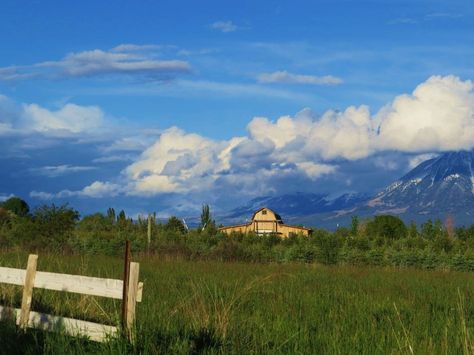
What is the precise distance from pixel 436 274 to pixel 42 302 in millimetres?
19363

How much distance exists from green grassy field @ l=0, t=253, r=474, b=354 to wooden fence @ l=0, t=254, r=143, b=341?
10.2 inches

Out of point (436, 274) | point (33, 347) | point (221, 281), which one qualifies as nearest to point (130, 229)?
point (436, 274)

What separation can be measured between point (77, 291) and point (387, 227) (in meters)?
60.8

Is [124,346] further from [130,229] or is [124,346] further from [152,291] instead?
[130,229]

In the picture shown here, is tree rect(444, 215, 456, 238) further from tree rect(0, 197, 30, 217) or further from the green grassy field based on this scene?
tree rect(0, 197, 30, 217)

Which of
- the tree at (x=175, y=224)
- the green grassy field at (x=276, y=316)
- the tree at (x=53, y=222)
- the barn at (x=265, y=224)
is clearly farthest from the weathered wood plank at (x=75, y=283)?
the barn at (x=265, y=224)

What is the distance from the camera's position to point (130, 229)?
6000 centimetres

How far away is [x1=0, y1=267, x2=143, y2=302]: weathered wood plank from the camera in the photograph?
11.5 metres

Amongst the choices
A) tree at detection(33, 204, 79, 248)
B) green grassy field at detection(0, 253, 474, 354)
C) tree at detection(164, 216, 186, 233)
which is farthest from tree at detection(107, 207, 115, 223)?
green grassy field at detection(0, 253, 474, 354)

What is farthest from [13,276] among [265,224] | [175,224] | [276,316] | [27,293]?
[265,224]

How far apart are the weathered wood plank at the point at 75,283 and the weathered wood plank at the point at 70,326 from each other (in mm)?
527

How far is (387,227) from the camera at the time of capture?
70.8m

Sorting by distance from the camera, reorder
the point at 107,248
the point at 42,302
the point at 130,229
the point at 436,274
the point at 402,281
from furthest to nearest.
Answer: the point at 130,229 < the point at 107,248 < the point at 436,274 < the point at 402,281 < the point at 42,302

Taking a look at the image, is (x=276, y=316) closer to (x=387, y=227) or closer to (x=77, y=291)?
(x=77, y=291)
